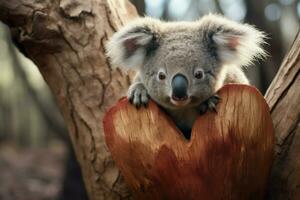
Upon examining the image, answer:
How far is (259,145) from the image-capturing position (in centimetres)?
292

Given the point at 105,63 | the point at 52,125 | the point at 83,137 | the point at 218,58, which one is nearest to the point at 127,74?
the point at 105,63

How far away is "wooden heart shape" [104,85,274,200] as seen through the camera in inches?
114

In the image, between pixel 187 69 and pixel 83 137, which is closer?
pixel 187 69

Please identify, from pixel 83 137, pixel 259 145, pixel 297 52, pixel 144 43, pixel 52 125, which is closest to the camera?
pixel 259 145

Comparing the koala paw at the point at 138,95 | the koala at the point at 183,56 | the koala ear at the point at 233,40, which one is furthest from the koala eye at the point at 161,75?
the koala ear at the point at 233,40

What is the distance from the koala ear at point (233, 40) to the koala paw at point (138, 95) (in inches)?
19.6

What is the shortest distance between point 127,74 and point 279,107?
1.20 metres

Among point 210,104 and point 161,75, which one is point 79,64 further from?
point 210,104

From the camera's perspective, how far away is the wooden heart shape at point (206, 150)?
289 cm

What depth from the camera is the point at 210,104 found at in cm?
304

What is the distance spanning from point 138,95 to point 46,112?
18.7 feet

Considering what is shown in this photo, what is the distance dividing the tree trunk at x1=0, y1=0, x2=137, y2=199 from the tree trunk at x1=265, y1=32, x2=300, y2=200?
3.47ft

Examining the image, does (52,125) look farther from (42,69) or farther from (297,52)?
(297,52)

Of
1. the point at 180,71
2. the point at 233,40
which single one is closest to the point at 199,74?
the point at 180,71
